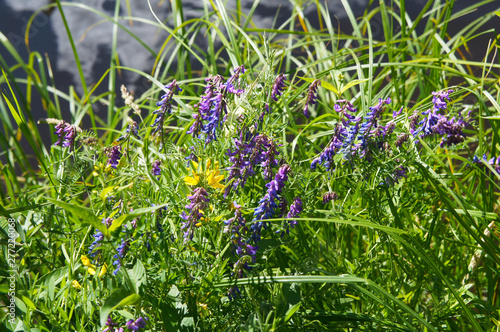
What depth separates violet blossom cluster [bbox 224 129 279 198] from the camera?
2.48ft

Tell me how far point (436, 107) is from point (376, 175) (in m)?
0.19

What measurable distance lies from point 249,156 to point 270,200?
0.09 meters

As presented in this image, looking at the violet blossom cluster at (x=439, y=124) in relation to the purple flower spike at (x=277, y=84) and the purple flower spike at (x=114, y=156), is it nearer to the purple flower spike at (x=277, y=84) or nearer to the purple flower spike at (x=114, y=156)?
the purple flower spike at (x=277, y=84)

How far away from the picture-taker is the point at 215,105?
30.5 inches

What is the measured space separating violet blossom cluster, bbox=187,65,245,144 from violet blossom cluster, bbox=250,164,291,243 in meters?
0.14

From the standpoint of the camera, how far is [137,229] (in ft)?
2.48

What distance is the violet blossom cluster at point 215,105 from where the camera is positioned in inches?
30.1

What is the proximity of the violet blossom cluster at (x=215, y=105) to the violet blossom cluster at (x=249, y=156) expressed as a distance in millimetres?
46

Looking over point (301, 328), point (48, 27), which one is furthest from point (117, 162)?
point (48, 27)

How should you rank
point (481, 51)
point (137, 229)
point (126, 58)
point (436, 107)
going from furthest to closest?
point (126, 58), point (481, 51), point (436, 107), point (137, 229)

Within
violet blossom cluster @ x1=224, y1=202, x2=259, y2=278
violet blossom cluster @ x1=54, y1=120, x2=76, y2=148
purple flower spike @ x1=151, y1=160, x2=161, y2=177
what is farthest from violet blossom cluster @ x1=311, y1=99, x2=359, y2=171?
violet blossom cluster @ x1=54, y1=120, x2=76, y2=148

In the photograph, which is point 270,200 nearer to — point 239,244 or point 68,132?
point 239,244

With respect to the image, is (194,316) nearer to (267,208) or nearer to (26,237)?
(267,208)

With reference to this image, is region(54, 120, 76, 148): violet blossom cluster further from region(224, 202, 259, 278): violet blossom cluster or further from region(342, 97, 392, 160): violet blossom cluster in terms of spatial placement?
region(342, 97, 392, 160): violet blossom cluster
